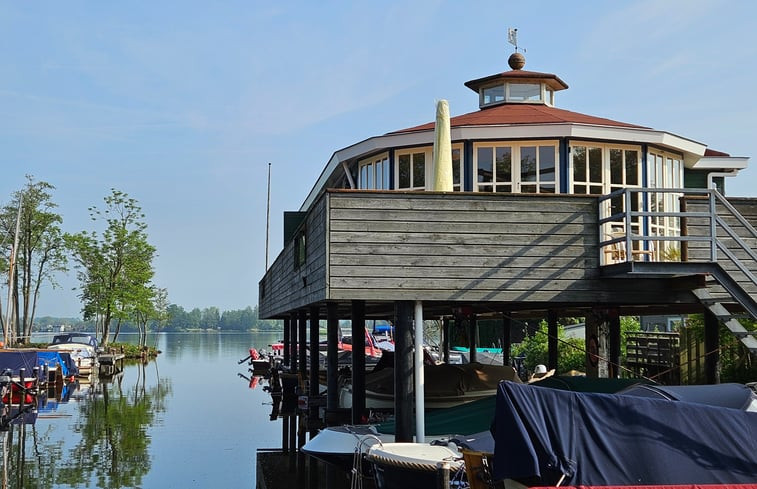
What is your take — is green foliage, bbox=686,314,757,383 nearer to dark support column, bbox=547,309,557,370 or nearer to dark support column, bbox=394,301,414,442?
dark support column, bbox=547,309,557,370

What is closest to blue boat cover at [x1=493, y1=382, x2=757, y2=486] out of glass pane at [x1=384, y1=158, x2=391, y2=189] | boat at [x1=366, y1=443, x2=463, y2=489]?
boat at [x1=366, y1=443, x2=463, y2=489]

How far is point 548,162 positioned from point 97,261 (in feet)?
189

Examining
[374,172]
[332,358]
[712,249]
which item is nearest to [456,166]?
[374,172]

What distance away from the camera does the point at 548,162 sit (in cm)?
1958

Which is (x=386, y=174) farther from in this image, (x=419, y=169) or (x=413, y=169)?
(x=419, y=169)

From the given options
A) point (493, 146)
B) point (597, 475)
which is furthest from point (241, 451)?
point (597, 475)

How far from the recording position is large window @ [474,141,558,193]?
19.5 metres

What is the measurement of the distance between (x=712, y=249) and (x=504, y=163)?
570 centimetres

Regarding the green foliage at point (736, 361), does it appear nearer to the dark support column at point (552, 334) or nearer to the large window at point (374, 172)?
the dark support column at point (552, 334)

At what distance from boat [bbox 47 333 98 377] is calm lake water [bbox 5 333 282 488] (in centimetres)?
904

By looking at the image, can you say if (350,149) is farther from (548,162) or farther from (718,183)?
(718,183)

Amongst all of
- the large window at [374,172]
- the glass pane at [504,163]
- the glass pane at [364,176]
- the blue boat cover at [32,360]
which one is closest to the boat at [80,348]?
the blue boat cover at [32,360]

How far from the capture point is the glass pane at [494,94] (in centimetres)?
2402

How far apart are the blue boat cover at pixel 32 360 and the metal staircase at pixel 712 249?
26.5m
